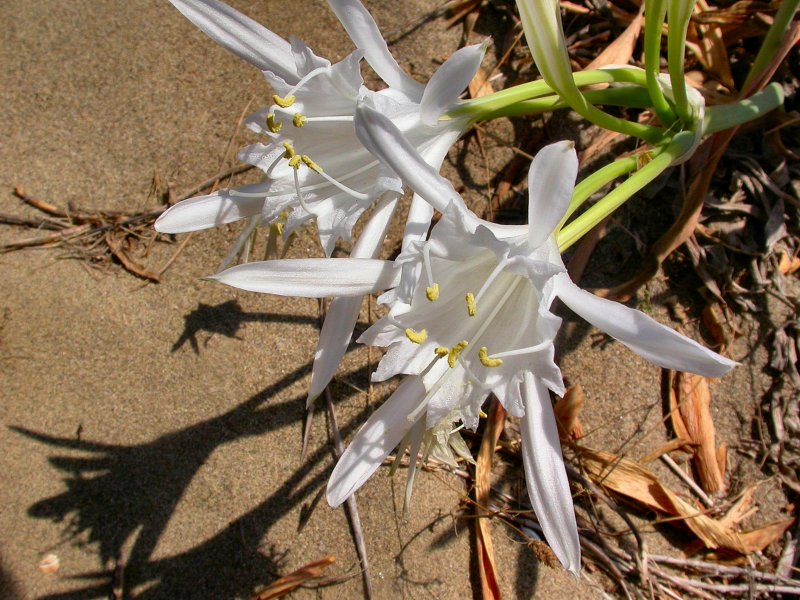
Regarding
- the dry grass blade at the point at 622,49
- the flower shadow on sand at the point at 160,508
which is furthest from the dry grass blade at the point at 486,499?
the dry grass blade at the point at 622,49

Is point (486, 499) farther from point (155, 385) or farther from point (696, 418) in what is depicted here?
point (155, 385)

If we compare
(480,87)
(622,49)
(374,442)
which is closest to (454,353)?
(374,442)

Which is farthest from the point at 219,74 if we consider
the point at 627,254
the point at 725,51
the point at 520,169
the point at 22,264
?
the point at 725,51

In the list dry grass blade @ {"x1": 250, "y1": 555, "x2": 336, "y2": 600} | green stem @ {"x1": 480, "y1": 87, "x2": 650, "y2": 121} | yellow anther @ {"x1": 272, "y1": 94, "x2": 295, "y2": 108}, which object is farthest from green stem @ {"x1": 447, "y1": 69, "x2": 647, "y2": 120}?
dry grass blade @ {"x1": 250, "y1": 555, "x2": 336, "y2": 600}

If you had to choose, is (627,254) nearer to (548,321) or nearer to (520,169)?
→ (520,169)

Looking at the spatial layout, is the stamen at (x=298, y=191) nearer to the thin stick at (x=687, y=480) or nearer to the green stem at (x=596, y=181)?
the green stem at (x=596, y=181)
